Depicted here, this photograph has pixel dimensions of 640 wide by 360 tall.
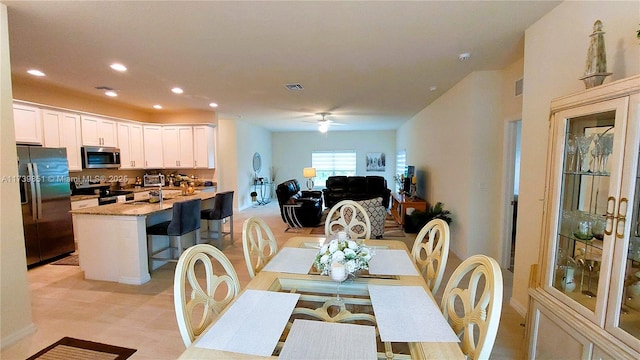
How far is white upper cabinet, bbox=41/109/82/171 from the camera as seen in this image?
4203mm

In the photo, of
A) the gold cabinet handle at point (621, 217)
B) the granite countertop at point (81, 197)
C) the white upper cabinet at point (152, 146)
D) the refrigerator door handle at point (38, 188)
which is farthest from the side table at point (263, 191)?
the gold cabinet handle at point (621, 217)

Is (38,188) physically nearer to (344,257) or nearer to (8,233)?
(8,233)

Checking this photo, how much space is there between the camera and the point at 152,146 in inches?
244

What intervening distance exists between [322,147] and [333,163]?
2.50 feet

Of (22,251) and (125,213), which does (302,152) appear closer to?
(125,213)

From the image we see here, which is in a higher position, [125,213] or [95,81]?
[95,81]

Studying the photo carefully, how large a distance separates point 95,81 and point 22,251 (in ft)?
9.00

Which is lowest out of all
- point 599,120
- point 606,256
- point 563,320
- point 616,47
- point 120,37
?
point 563,320

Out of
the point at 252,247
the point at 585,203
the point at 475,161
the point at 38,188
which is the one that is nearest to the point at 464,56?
the point at 475,161

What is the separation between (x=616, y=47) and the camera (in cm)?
166

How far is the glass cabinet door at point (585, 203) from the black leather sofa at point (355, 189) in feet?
19.7

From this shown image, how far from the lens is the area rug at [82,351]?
206 cm

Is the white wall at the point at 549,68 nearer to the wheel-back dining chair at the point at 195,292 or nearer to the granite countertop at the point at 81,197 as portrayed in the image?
the wheel-back dining chair at the point at 195,292

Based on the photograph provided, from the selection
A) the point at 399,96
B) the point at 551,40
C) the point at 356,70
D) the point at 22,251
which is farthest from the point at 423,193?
the point at 22,251
